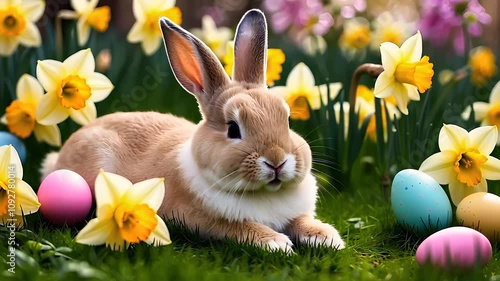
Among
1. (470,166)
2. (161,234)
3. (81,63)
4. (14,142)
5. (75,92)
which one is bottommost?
(14,142)

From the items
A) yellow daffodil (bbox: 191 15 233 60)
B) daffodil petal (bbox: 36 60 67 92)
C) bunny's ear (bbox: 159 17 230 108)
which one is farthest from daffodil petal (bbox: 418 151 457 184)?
yellow daffodil (bbox: 191 15 233 60)

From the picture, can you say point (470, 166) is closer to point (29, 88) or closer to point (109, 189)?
point (109, 189)

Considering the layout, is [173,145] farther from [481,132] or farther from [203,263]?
[481,132]

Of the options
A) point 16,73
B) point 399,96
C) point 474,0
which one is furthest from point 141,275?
point 474,0

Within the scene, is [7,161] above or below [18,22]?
below

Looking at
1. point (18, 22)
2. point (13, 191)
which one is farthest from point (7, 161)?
point (18, 22)

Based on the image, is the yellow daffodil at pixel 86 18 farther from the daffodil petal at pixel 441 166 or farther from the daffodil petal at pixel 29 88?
the daffodil petal at pixel 441 166
